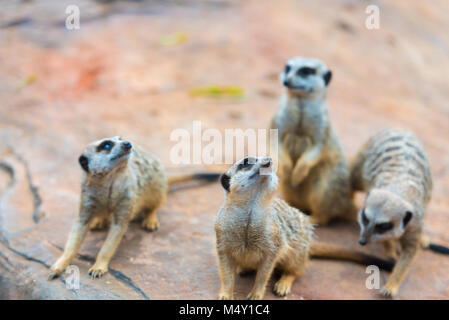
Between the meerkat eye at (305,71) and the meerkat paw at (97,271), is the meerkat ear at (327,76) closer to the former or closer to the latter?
the meerkat eye at (305,71)

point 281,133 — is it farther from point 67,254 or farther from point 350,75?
point 350,75

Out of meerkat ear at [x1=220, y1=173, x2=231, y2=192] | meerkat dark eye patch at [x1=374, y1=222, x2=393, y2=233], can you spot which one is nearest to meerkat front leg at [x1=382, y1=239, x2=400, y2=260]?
meerkat dark eye patch at [x1=374, y1=222, x2=393, y2=233]

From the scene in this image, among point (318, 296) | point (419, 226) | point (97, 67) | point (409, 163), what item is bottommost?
point (318, 296)

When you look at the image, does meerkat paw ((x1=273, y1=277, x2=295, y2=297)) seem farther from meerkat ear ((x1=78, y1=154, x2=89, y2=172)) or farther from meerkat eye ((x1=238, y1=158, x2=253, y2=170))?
meerkat ear ((x1=78, y1=154, x2=89, y2=172))

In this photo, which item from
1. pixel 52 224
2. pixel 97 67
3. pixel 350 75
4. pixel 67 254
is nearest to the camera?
pixel 67 254

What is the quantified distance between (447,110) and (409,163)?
Result: 4.34 metres

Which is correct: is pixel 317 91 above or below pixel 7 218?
above

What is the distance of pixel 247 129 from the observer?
6.70 metres

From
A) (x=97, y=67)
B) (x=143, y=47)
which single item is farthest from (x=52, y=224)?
(x=143, y=47)

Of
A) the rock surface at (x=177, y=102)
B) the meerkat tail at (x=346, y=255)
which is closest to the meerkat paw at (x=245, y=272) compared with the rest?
the rock surface at (x=177, y=102)

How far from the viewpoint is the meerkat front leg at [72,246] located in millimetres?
3600

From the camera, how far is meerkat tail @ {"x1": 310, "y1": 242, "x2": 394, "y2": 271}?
423 cm

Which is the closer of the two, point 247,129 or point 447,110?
point 247,129

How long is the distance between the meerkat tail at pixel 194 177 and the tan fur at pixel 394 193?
146cm
